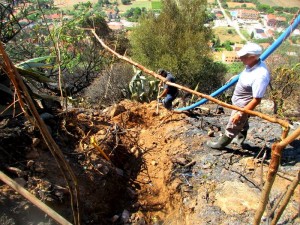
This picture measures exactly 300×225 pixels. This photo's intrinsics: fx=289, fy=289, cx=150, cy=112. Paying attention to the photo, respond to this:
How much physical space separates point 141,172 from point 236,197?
4.05 ft

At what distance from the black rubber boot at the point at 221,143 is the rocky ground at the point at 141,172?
0.25 feet

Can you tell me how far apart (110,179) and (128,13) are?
63.9ft

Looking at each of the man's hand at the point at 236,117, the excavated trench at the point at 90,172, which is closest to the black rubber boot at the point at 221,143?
the man's hand at the point at 236,117

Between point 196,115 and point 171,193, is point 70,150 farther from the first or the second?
point 196,115

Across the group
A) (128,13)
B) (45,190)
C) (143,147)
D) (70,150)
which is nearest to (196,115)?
(143,147)

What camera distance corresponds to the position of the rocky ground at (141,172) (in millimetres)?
2715

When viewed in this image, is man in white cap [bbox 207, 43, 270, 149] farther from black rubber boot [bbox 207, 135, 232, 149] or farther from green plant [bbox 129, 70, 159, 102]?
green plant [bbox 129, 70, 159, 102]

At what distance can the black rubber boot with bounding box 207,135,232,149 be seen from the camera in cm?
366

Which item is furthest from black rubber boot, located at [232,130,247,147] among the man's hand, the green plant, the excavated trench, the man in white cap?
the green plant

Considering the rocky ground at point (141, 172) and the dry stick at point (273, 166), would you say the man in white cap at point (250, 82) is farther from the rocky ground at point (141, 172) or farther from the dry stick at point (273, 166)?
the dry stick at point (273, 166)

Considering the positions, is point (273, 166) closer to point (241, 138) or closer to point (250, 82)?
point (250, 82)

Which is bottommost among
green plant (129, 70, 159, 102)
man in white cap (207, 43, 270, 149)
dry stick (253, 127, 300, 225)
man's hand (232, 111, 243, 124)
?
green plant (129, 70, 159, 102)

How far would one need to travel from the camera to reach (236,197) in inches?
121

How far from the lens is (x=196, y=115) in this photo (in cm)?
Result: 496
